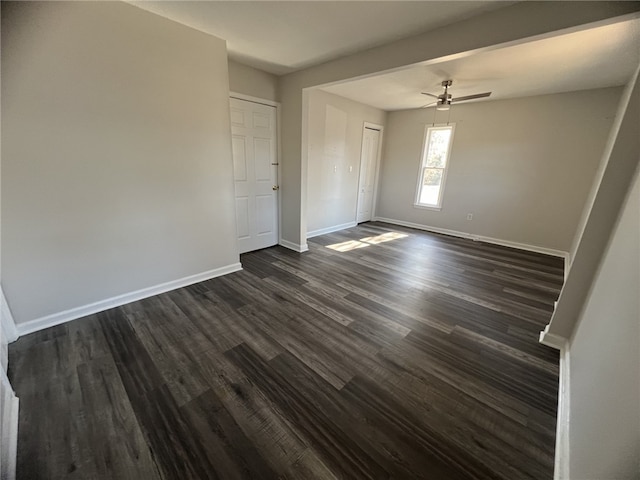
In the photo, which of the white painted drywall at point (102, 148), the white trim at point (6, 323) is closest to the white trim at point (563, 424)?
the white painted drywall at point (102, 148)

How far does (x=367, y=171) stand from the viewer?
583 cm

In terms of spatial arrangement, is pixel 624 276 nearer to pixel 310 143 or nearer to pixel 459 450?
pixel 459 450

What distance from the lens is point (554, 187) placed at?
416 centimetres

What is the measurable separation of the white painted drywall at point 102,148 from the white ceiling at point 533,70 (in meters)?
2.02

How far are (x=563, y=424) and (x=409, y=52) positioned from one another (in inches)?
121

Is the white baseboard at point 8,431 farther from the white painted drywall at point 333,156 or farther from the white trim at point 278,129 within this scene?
the white painted drywall at point 333,156

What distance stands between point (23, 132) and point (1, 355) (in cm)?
156

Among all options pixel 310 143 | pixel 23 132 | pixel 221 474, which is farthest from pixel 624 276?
pixel 310 143

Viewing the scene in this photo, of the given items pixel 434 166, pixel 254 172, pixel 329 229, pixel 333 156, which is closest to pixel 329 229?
pixel 329 229

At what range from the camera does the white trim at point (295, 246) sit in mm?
4102

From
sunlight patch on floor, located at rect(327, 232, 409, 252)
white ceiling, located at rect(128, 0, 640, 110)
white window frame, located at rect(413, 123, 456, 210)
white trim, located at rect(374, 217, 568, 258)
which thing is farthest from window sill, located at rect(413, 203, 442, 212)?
white ceiling, located at rect(128, 0, 640, 110)

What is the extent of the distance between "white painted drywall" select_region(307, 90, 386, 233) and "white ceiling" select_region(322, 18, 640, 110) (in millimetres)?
388

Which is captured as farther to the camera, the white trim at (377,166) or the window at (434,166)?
the white trim at (377,166)

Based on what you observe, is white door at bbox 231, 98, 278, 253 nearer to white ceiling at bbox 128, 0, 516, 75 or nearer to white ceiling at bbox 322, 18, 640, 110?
white ceiling at bbox 128, 0, 516, 75
